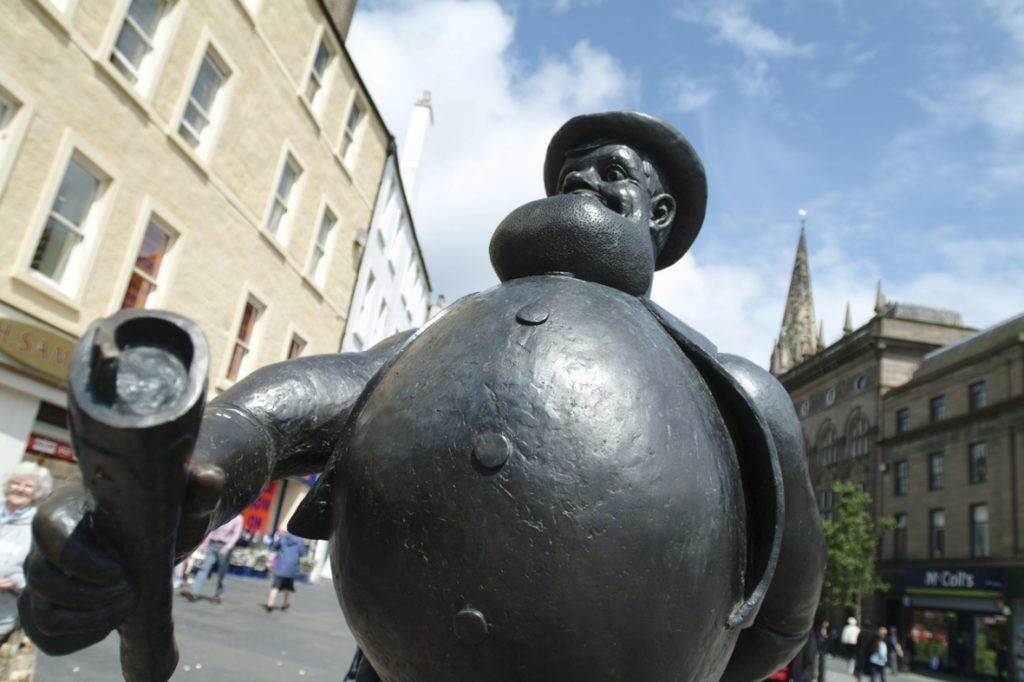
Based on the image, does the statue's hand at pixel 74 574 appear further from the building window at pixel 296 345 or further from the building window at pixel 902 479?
the building window at pixel 902 479

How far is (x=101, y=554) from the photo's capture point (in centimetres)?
110

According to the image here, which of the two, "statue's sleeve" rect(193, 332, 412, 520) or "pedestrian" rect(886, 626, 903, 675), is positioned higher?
"statue's sleeve" rect(193, 332, 412, 520)

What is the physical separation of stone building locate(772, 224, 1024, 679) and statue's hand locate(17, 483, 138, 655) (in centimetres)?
2764

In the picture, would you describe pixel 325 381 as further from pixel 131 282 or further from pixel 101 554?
pixel 131 282

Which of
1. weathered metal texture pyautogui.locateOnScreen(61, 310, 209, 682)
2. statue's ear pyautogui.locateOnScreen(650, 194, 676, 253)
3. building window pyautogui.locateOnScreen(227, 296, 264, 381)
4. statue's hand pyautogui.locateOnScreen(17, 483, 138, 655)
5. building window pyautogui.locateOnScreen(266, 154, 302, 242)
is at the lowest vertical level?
statue's hand pyautogui.locateOnScreen(17, 483, 138, 655)

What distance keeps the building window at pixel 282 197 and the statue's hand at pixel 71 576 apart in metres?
14.5

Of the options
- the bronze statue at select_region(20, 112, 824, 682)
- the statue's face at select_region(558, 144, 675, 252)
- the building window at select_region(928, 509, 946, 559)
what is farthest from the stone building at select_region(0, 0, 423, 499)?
the building window at select_region(928, 509, 946, 559)

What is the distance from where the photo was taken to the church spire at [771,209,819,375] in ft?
251

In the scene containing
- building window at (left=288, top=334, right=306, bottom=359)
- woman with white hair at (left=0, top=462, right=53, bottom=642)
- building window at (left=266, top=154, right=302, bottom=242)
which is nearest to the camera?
woman with white hair at (left=0, top=462, right=53, bottom=642)

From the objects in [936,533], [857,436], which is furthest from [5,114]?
[857,436]

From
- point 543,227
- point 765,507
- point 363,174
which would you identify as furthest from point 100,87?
point 765,507

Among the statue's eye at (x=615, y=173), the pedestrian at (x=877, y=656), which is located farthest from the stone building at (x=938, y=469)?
the statue's eye at (x=615, y=173)

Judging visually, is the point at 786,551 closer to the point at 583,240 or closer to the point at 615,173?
the point at 583,240

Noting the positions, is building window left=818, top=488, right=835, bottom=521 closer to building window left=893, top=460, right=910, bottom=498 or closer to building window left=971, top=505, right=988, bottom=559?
building window left=893, top=460, right=910, bottom=498
